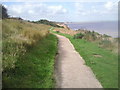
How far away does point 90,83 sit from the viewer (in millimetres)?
9055

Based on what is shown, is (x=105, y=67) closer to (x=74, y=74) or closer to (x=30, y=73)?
(x=74, y=74)

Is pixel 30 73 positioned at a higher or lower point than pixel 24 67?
lower

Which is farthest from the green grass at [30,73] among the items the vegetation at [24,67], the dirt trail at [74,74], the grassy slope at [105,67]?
the grassy slope at [105,67]

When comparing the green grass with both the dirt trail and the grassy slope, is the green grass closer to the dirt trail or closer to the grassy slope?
the dirt trail

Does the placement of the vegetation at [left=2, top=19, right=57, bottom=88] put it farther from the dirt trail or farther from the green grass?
the dirt trail

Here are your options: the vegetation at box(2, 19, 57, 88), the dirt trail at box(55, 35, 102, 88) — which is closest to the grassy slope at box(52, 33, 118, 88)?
the dirt trail at box(55, 35, 102, 88)

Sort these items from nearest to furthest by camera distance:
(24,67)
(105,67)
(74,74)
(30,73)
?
(30,73), (24,67), (74,74), (105,67)

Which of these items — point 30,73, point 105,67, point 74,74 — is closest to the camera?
point 30,73

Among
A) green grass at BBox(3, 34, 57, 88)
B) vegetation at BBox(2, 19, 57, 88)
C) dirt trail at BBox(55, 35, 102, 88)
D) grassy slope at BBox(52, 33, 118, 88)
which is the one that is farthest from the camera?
grassy slope at BBox(52, 33, 118, 88)

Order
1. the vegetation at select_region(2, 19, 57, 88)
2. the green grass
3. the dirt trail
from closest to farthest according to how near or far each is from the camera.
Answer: the green grass, the vegetation at select_region(2, 19, 57, 88), the dirt trail

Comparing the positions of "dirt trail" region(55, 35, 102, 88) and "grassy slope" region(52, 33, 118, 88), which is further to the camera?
"grassy slope" region(52, 33, 118, 88)

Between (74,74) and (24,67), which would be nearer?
(24,67)

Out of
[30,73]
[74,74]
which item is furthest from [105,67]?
[30,73]

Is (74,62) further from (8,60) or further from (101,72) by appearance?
(8,60)
